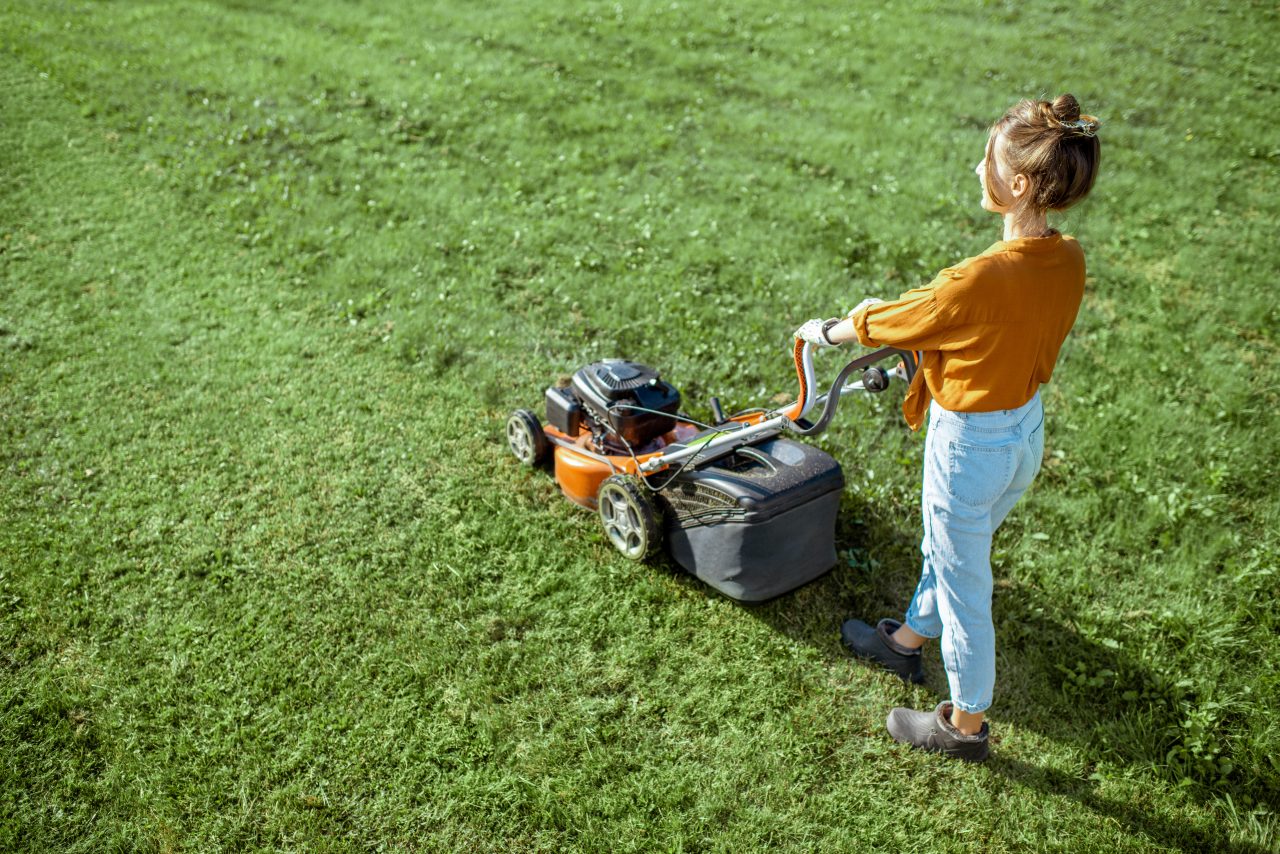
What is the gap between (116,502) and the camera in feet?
14.9

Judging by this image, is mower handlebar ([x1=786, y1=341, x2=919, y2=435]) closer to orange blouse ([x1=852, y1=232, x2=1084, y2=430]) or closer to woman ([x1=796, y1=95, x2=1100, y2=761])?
woman ([x1=796, y1=95, x2=1100, y2=761])

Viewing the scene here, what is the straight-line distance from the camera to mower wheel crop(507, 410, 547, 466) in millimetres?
4684

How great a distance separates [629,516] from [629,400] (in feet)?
1.81

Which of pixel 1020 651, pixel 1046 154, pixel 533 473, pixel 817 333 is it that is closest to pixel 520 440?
pixel 533 473

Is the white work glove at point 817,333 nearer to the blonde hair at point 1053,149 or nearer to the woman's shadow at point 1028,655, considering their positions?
the blonde hair at point 1053,149

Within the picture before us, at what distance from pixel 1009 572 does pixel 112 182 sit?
7.66m

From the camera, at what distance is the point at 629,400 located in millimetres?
4195

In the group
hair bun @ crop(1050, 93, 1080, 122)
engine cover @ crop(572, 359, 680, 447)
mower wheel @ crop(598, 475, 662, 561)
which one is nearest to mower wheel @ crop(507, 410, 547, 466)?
engine cover @ crop(572, 359, 680, 447)

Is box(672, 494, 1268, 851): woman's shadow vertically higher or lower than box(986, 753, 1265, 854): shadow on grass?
higher

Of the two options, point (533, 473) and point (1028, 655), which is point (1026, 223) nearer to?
point (1028, 655)

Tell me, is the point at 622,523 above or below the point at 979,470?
below

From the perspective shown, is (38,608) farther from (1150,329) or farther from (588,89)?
(588,89)

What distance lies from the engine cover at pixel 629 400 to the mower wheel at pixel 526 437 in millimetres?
453

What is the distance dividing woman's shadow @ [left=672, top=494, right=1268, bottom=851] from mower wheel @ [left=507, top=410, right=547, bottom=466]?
1141mm
